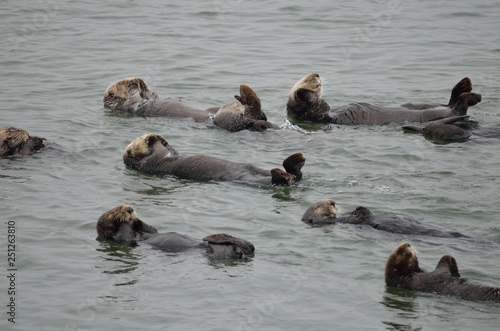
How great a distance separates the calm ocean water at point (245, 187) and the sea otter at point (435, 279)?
0.26 ft

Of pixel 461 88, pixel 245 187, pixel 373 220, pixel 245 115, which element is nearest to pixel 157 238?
pixel 245 187

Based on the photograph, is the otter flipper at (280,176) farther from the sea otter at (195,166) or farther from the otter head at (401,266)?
the otter head at (401,266)

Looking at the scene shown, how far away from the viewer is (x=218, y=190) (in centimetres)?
797

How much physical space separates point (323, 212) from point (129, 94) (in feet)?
17.6

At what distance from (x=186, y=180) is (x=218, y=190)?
0.54 metres

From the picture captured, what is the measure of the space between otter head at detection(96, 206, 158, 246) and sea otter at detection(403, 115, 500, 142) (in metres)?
4.21

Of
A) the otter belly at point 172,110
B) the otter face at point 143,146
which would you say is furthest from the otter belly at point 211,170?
the otter belly at point 172,110

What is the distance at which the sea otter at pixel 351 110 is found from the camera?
9.91 metres

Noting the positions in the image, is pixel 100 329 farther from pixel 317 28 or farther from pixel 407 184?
pixel 317 28

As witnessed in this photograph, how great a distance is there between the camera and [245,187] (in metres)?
7.96

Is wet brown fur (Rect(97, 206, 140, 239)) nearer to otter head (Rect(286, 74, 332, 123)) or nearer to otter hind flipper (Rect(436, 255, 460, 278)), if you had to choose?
otter hind flipper (Rect(436, 255, 460, 278))

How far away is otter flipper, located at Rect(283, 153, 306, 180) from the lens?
7.43 m

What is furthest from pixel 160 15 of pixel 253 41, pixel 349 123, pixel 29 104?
pixel 349 123

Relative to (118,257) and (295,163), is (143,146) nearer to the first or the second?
(295,163)
